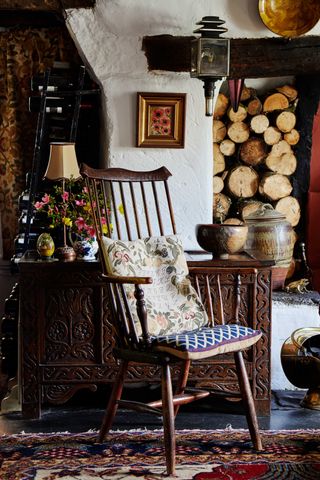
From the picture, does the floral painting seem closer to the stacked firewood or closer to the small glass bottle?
the stacked firewood

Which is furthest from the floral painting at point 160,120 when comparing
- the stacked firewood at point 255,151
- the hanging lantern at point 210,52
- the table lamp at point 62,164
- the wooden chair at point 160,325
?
the stacked firewood at point 255,151

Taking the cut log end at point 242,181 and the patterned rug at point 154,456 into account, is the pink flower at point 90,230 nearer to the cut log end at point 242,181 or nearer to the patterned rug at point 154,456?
the patterned rug at point 154,456

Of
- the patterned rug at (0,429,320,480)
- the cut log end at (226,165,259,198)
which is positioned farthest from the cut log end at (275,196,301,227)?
the patterned rug at (0,429,320,480)

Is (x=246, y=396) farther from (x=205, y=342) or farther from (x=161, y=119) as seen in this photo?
(x=161, y=119)

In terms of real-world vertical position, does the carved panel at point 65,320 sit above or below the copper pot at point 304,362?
above

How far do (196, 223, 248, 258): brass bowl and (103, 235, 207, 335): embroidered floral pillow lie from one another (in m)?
0.47

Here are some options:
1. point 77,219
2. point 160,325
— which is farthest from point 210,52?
point 160,325

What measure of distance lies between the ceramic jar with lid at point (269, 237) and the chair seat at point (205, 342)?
1716mm

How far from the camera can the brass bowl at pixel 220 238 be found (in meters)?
4.55

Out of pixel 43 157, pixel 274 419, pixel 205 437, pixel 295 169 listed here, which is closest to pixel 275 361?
pixel 274 419

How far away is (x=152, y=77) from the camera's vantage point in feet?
16.3

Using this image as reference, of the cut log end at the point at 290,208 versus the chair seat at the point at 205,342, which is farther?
the cut log end at the point at 290,208

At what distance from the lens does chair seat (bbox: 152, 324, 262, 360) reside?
346 cm

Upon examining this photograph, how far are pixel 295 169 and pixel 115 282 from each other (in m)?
2.55
